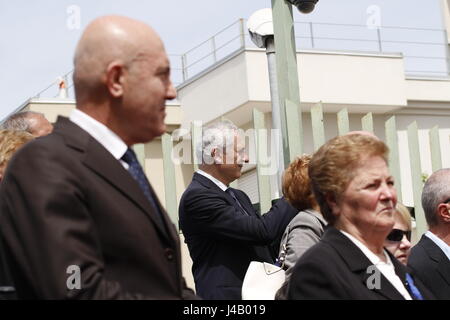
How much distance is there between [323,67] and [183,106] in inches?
107

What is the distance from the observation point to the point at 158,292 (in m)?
2.59

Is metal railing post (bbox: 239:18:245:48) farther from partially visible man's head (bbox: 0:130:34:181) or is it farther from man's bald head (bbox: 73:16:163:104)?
man's bald head (bbox: 73:16:163:104)

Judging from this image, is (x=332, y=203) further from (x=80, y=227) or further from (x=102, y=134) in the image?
(x=80, y=227)

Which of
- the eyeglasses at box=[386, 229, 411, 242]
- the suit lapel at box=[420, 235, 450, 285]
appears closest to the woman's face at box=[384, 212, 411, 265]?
the eyeglasses at box=[386, 229, 411, 242]

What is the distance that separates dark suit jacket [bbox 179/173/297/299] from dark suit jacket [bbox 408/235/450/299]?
911 mm

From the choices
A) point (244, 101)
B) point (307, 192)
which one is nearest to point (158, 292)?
point (307, 192)

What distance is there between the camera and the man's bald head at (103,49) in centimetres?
261

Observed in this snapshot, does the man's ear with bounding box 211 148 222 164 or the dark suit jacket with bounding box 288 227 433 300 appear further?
the man's ear with bounding box 211 148 222 164

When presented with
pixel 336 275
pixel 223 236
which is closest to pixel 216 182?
pixel 223 236

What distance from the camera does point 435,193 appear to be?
18.7 ft

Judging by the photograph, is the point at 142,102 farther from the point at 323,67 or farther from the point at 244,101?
the point at 323,67

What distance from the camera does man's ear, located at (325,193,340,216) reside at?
11.7 ft

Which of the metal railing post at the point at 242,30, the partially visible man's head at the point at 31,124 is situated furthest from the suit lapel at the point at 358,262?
the metal railing post at the point at 242,30
